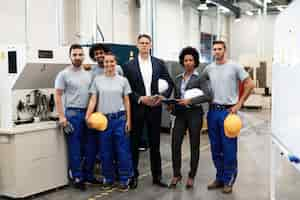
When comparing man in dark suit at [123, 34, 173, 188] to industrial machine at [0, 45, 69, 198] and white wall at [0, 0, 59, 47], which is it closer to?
industrial machine at [0, 45, 69, 198]

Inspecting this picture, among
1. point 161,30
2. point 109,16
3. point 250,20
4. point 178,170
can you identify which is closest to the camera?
point 178,170

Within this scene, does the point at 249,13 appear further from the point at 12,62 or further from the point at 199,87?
the point at 12,62

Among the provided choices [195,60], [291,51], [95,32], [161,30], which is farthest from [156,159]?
[161,30]

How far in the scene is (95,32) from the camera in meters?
7.45

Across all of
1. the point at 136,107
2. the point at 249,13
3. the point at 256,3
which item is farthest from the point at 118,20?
the point at 249,13

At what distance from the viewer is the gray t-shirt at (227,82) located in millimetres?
3607

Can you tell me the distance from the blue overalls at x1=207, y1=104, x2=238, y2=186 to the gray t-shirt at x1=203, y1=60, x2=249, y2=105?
82 mm

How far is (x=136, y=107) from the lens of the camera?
3826 mm

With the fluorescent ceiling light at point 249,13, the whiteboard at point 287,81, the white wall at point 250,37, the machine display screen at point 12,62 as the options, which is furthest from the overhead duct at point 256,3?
the machine display screen at point 12,62

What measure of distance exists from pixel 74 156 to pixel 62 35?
11.5 feet

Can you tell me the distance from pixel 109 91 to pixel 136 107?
353mm

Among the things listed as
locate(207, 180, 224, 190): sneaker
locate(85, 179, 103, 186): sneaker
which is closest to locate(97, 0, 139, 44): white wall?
locate(85, 179, 103, 186): sneaker

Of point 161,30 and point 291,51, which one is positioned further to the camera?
point 161,30

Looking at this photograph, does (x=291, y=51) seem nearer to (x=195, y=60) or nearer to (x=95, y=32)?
(x=195, y=60)
